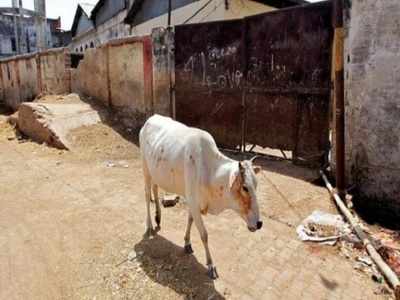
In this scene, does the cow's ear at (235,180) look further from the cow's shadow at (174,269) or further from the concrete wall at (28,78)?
the concrete wall at (28,78)

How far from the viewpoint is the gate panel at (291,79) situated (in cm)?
576

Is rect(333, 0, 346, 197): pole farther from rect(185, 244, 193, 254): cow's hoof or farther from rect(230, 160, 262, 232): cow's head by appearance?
rect(230, 160, 262, 232): cow's head

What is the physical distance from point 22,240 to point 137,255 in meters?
1.53

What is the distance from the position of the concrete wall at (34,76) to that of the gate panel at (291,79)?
8.42 m

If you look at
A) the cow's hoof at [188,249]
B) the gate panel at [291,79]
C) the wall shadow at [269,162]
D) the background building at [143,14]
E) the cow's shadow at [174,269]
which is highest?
the background building at [143,14]

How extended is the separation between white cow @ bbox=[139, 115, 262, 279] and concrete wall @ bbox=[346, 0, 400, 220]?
248cm

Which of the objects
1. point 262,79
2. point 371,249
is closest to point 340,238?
point 371,249

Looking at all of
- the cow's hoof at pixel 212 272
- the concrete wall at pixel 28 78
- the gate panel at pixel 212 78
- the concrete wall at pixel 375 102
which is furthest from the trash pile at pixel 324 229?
the concrete wall at pixel 28 78

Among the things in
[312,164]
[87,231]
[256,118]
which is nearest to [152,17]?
[256,118]

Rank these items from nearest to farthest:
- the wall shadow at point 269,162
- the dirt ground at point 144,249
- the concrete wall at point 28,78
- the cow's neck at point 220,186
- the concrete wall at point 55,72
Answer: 1. the cow's neck at point 220,186
2. the dirt ground at point 144,249
3. the wall shadow at point 269,162
4. the concrete wall at point 55,72
5. the concrete wall at point 28,78

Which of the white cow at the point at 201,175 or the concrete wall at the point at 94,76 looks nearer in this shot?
the white cow at the point at 201,175

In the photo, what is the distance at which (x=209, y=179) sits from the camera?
3158 millimetres

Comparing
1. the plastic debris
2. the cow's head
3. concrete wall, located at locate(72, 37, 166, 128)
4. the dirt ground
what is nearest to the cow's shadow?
the dirt ground

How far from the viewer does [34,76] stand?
14.8 m
